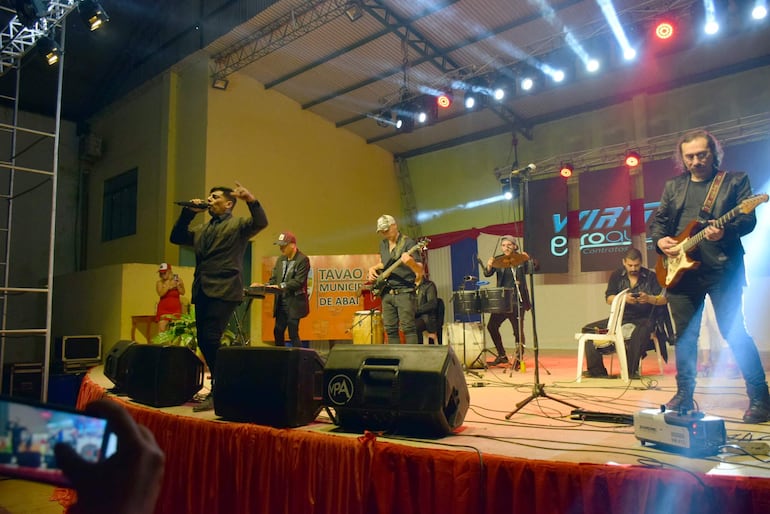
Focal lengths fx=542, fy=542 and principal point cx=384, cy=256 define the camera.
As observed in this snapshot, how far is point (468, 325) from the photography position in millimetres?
7352

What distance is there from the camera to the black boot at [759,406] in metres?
2.93

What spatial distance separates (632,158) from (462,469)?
29.7 ft

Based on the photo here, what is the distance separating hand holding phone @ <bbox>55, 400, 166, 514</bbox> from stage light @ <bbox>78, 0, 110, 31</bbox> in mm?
6101

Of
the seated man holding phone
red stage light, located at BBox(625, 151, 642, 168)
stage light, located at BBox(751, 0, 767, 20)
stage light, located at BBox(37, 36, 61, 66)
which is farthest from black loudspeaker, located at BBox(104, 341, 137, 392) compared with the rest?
red stage light, located at BBox(625, 151, 642, 168)

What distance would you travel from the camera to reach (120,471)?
2.13 ft

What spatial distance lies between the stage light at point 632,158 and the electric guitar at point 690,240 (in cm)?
736

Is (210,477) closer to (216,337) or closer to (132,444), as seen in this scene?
(216,337)

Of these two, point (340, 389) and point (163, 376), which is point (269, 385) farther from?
point (163, 376)

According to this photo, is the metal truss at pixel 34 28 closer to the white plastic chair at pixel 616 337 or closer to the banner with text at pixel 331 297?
the banner with text at pixel 331 297

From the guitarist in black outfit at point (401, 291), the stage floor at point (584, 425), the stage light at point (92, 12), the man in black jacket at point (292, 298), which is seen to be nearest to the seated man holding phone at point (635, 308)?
the stage floor at point (584, 425)

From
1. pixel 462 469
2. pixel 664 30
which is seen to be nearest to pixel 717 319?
pixel 462 469

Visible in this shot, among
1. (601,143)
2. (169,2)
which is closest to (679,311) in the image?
(601,143)

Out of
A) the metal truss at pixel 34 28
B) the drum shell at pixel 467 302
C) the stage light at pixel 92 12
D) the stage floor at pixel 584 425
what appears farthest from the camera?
the drum shell at pixel 467 302

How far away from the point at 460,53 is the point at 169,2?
605 centimetres
